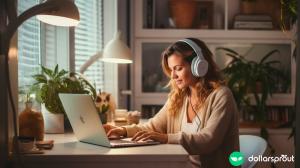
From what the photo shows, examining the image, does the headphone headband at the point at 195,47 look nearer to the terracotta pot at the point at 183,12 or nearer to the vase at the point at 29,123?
the vase at the point at 29,123

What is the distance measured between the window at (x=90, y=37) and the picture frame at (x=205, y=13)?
0.86m

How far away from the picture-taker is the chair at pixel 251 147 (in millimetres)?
1895

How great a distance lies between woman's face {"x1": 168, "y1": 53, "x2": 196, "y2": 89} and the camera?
1.92m

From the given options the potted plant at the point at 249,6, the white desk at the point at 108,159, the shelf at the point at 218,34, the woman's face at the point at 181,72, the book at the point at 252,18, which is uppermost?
the potted plant at the point at 249,6

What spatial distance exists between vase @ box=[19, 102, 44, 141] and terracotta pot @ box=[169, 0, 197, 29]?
217 cm

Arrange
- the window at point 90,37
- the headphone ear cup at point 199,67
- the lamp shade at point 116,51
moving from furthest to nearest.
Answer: the window at point 90,37
the lamp shade at point 116,51
the headphone ear cup at point 199,67

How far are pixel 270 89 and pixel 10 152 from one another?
8.13ft

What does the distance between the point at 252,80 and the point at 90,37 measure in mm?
1297

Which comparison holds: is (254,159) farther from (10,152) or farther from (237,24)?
(237,24)

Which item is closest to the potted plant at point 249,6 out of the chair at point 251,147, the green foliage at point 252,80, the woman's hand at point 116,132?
the green foliage at point 252,80

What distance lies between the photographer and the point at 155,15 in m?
3.61

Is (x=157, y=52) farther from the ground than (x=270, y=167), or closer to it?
farther from the ground

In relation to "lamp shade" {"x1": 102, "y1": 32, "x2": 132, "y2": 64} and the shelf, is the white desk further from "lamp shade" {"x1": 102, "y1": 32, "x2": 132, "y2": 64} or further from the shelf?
the shelf

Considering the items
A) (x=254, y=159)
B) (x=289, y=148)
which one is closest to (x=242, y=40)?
(x=289, y=148)
